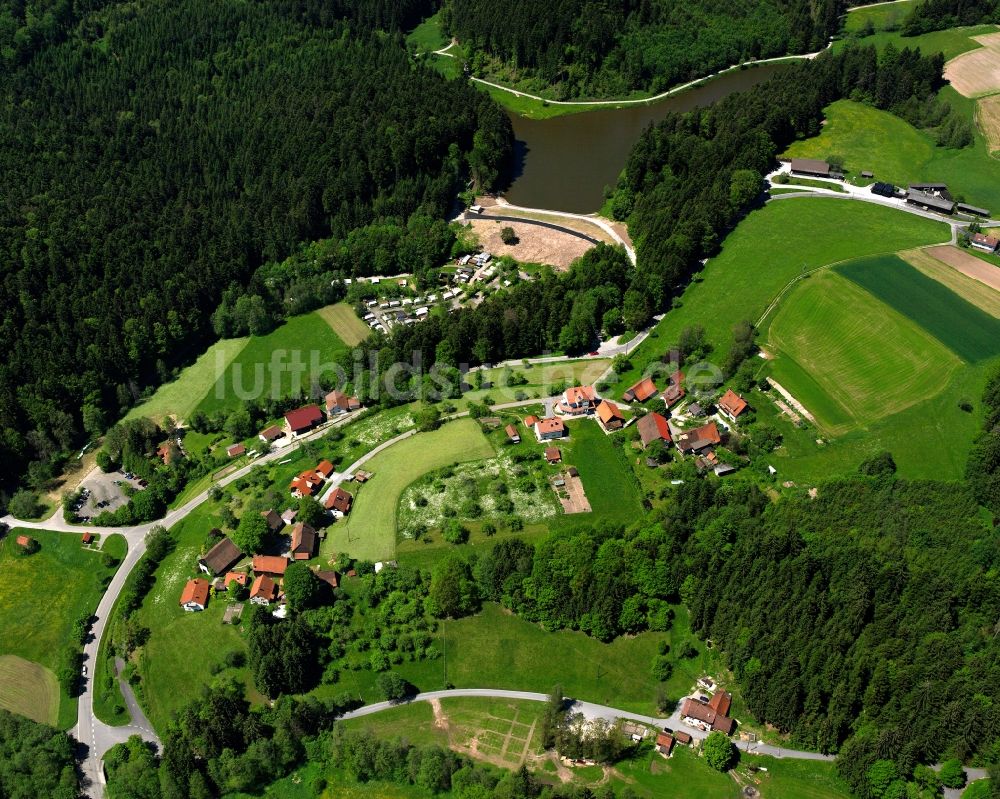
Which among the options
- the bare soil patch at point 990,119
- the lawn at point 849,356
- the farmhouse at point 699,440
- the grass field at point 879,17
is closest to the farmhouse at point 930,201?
the bare soil patch at point 990,119

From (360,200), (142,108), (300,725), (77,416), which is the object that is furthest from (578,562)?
(142,108)

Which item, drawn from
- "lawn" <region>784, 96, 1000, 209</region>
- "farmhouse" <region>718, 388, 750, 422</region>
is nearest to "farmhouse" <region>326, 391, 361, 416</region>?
"farmhouse" <region>718, 388, 750, 422</region>

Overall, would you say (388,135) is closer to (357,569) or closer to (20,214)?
(20,214)

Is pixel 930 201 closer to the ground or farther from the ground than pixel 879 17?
closer to the ground

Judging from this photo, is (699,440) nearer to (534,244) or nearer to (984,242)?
(534,244)

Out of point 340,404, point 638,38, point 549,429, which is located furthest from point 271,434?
point 638,38

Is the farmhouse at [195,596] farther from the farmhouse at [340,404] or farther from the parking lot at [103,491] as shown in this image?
the farmhouse at [340,404]

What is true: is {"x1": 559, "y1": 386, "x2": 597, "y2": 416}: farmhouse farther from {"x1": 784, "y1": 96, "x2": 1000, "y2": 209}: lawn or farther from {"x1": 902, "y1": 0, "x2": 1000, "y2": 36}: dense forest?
{"x1": 902, "y1": 0, "x2": 1000, "y2": 36}: dense forest
